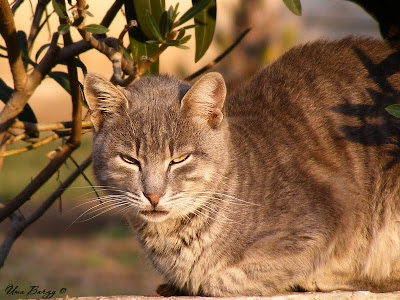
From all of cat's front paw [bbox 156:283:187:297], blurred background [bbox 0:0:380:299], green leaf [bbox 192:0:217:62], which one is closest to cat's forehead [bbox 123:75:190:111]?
green leaf [bbox 192:0:217:62]

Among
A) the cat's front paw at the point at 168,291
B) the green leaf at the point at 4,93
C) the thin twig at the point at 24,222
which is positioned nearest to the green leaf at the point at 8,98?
the green leaf at the point at 4,93

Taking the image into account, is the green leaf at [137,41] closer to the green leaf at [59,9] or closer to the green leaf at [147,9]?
the green leaf at [147,9]

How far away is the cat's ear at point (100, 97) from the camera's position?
10.9 feet

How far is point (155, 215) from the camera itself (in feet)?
10.7

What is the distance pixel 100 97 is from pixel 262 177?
90 cm

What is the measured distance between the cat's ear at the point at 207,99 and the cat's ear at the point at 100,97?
1.02 feet

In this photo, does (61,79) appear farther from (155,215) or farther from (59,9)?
(155,215)

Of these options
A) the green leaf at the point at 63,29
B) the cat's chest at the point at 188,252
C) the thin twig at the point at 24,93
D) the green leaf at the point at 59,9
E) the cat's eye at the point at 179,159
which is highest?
the green leaf at the point at 59,9

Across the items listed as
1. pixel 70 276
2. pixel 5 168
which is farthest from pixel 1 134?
pixel 5 168

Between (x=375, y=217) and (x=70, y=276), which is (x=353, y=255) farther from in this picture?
(x=70, y=276)

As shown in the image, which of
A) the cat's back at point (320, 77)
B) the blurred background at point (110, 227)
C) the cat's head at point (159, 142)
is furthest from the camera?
the blurred background at point (110, 227)

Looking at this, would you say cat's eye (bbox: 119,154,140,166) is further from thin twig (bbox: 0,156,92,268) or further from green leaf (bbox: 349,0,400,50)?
green leaf (bbox: 349,0,400,50)

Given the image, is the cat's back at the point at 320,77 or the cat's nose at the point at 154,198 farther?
the cat's back at the point at 320,77

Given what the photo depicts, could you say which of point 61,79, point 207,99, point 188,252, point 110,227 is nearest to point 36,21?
point 61,79
